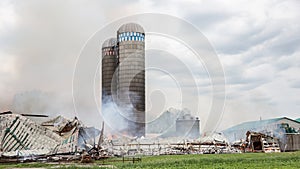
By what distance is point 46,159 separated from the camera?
37.9m

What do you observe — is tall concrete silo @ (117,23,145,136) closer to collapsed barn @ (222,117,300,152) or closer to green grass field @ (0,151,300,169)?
collapsed barn @ (222,117,300,152)

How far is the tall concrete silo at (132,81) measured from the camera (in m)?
62.4

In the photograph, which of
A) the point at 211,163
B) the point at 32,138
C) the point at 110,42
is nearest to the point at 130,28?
the point at 110,42

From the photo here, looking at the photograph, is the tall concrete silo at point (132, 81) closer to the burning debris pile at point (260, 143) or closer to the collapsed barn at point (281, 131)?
the collapsed barn at point (281, 131)

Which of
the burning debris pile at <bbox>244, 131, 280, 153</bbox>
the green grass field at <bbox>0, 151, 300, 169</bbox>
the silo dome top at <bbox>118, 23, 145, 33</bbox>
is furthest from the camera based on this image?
the silo dome top at <bbox>118, 23, 145, 33</bbox>

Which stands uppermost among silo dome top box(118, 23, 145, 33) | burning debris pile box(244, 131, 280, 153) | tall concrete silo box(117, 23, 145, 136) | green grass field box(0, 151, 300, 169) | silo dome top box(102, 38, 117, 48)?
silo dome top box(118, 23, 145, 33)

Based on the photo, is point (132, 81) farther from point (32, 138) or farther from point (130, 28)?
point (32, 138)

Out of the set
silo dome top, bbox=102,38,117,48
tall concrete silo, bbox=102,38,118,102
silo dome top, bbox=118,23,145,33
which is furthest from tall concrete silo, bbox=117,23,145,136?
silo dome top, bbox=102,38,117,48

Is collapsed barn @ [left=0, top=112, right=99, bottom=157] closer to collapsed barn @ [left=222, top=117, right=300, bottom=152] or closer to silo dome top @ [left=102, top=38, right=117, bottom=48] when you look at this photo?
silo dome top @ [left=102, top=38, right=117, bottom=48]

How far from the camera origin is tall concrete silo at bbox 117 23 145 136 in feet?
205

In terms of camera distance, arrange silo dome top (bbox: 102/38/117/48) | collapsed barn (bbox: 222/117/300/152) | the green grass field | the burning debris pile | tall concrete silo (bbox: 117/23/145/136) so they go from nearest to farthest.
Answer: the green grass field → the burning debris pile → collapsed barn (bbox: 222/117/300/152) → tall concrete silo (bbox: 117/23/145/136) → silo dome top (bbox: 102/38/117/48)

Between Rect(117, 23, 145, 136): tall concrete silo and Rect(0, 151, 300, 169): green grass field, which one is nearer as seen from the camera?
Rect(0, 151, 300, 169): green grass field

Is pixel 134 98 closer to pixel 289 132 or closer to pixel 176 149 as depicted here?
pixel 176 149

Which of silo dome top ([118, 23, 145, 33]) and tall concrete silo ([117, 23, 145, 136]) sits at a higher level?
silo dome top ([118, 23, 145, 33])
